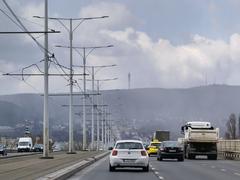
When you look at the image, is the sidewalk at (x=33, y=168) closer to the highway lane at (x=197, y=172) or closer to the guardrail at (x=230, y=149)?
the highway lane at (x=197, y=172)

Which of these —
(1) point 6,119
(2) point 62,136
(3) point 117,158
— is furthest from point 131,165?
(2) point 62,136

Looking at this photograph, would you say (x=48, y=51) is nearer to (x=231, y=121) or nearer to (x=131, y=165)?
(x=131, y=165)

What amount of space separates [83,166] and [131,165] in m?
7.22

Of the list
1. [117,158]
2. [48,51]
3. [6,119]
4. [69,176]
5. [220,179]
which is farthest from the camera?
[6,119]

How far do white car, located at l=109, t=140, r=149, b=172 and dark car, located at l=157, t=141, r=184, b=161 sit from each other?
18.5 metres

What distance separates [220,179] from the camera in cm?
3105

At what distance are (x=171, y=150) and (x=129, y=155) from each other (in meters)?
20.3

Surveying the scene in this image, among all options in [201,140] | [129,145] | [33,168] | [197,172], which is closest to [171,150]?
[201,140]

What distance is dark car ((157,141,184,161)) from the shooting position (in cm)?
5616

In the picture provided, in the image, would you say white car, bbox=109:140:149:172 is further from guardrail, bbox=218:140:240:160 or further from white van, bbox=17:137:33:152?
white van, bbox=17:137:33:152

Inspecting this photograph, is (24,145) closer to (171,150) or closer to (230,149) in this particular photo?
(230,149)

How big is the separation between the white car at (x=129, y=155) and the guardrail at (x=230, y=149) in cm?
2864

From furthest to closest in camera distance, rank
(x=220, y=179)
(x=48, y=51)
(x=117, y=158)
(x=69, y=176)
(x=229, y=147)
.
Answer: (x=229, y=147) < (x=48, y=51) < (x=117, y=158) < (x=69, y=176) < (x=220, y=179)

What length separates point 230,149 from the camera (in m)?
70.1
